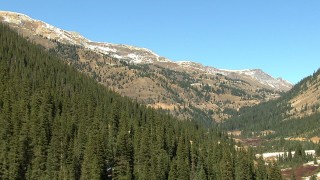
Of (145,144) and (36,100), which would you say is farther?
(36,100)

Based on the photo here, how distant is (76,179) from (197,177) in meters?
47.3

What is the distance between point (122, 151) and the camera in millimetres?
133750

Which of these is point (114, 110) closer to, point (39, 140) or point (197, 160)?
point (197, 160)

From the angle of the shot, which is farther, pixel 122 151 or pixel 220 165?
pixel 220 165

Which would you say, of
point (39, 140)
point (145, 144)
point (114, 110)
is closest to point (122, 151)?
point (145, 144)

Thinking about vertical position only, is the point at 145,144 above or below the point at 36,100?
below

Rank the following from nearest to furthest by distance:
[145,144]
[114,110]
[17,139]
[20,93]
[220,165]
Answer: [17,139]
[145,144]
[220,165]
[20,93]
[114,110]

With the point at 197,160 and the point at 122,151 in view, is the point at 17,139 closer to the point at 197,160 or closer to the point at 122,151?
the point at 122,151

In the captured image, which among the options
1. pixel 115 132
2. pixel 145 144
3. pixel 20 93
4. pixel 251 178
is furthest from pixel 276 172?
pixel 20 93

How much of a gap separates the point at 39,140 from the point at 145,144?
36699mm

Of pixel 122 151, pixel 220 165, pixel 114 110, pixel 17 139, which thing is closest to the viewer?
pixel 17 139

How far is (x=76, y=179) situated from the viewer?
123 metres

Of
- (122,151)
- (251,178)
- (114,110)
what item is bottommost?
(251,178)

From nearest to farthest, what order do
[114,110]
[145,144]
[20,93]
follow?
[145,144] → [20,93] → [114,110]
